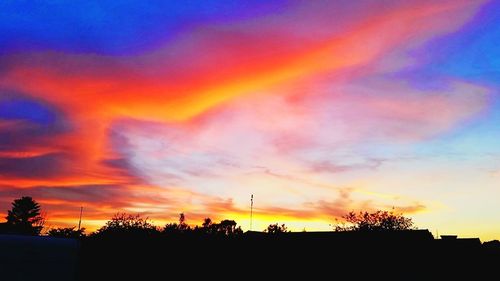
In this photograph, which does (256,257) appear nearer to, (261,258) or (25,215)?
(261,258)

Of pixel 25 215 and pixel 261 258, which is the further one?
pixel 25 215

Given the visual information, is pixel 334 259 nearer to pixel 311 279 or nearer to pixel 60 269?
pixel 311 279

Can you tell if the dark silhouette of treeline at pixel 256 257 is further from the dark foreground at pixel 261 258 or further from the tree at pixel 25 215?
the tree at pixel 25 215

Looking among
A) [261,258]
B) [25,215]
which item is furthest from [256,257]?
[25,215]

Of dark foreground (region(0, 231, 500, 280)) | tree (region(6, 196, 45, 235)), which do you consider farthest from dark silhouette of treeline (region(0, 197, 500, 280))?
tree (region(6, 196, 45, 235))

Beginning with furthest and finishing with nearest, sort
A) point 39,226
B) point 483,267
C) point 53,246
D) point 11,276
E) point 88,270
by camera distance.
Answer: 1. point 39,226
2. point 483,267
3. point 88,270
4. point 53,246
5. point 11,276

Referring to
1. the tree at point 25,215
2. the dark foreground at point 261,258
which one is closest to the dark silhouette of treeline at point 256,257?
the dark foreground at point 261,258

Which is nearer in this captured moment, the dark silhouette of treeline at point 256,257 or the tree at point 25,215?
the dark silhouette of treeline at point 256,257

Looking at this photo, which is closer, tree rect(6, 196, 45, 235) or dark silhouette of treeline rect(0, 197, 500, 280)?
dark silhouette of treeline rect(0, 197, 500, 280)

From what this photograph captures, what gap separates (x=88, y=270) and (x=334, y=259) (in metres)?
13.9

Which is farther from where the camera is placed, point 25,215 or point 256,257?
point 25,215

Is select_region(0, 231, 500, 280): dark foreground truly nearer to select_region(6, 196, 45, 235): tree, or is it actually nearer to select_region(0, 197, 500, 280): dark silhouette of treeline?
select_region(0, 197, 500, 280): dark silhouette of treeline

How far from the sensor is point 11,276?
1841 centimetres

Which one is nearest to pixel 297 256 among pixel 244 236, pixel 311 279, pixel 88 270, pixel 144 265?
pixel 311 279
